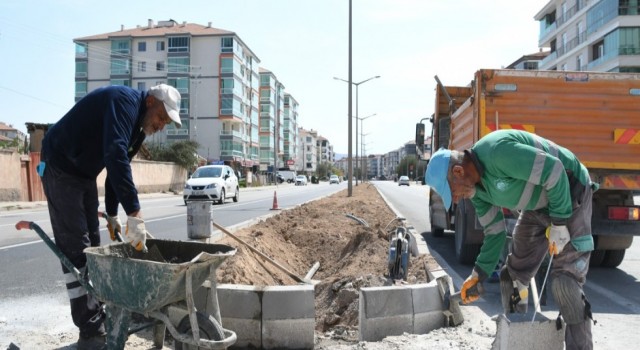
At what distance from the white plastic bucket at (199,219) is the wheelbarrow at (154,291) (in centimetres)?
279

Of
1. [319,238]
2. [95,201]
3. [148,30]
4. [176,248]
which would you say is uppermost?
[148,30]

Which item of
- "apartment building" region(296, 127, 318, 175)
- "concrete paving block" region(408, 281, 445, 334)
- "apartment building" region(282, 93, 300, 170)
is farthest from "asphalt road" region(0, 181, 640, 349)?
"apartment building" region(296, 127, 318, 175)

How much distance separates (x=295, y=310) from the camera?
4.39m

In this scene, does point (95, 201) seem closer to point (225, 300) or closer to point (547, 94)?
point (225, 300)

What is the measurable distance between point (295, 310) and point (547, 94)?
15.7 feet

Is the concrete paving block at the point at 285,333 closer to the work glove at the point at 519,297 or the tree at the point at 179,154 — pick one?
the work glove at the point at 519,297

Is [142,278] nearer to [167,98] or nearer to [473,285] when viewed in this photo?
[167,98]

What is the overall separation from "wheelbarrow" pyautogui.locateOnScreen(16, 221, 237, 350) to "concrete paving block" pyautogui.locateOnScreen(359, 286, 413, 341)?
138cm

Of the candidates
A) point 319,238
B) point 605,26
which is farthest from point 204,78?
point 319,238

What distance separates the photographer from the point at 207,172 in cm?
2338

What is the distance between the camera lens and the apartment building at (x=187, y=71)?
67.9 metres

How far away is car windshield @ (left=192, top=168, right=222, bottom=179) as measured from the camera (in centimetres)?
2323

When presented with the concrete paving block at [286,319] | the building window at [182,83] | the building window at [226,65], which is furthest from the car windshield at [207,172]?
the building window at [182,83]

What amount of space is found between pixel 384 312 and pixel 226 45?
221 feet
